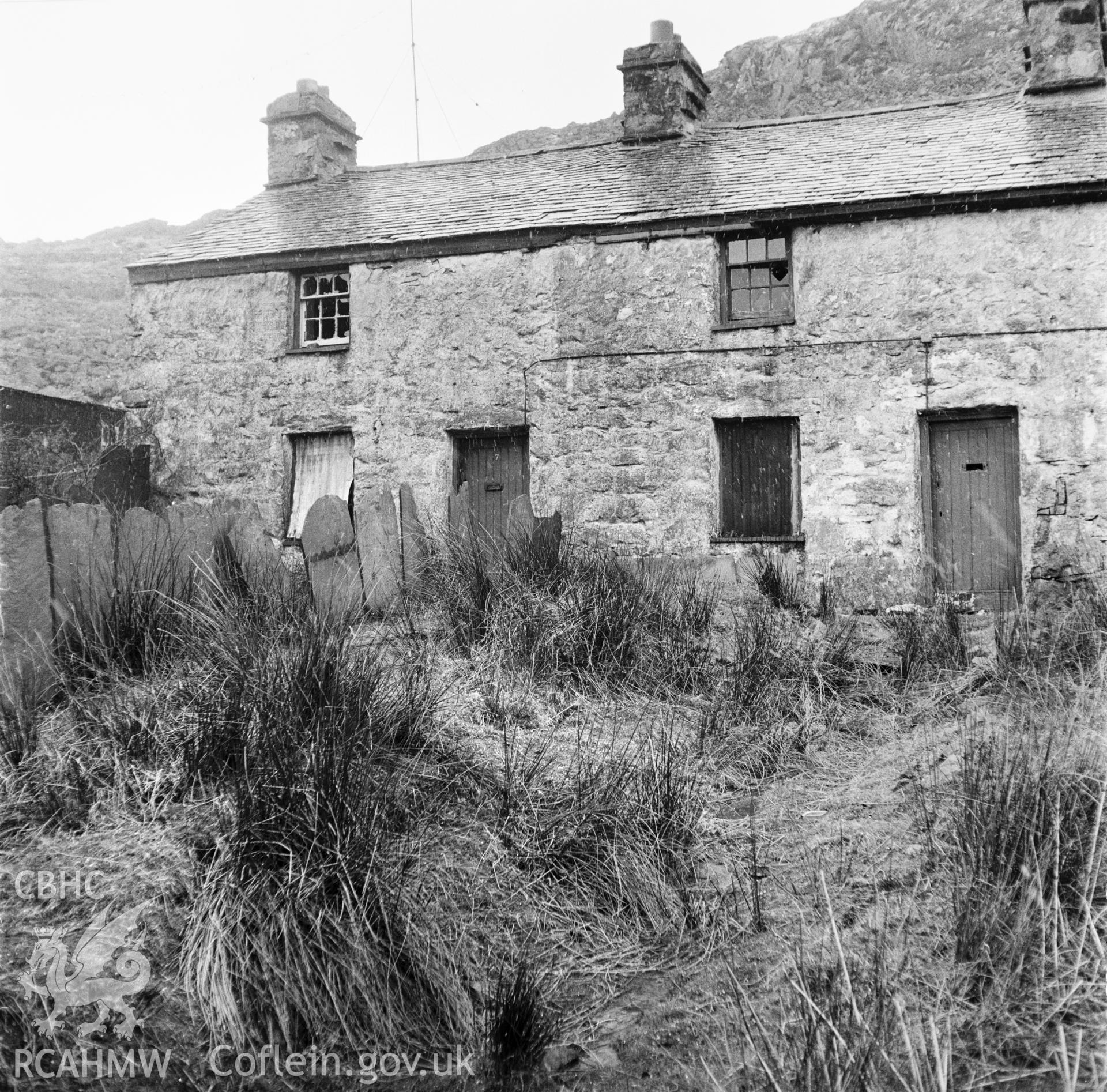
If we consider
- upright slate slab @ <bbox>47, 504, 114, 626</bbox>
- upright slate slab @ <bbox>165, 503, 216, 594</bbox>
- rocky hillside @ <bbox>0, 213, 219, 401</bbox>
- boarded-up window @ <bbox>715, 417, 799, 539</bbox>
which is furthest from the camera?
rocky hillside @ <bbox>0, 213, 219, 401</bbox>

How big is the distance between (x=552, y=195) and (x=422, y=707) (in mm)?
10250

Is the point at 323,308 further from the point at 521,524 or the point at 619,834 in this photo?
the point at 619,834

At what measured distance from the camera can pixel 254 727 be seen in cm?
398

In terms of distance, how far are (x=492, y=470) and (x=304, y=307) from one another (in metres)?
3.28

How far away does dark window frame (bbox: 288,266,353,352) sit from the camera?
1312cm

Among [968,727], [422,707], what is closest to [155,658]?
[422,707]

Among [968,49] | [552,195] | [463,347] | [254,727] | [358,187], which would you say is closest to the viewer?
[254,727]

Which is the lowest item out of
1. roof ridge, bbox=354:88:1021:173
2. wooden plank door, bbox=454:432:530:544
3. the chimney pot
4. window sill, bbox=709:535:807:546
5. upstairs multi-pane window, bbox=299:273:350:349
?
window sill, bbox=709:535:807:546

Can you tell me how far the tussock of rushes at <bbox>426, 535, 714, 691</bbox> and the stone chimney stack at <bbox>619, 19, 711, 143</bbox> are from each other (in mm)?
9232

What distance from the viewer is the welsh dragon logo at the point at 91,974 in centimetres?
301

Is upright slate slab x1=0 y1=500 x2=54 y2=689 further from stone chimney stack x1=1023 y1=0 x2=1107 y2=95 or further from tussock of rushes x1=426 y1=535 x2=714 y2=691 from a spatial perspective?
stone chimney stack x1=1023 y1=0 x2=1107 y2=95

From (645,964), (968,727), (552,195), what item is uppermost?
(552,195)

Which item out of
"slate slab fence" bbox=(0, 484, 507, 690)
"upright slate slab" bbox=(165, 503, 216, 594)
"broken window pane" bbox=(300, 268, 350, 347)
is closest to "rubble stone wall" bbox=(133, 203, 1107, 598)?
"broken window pane" bbox=(300, 268, 350, 347)

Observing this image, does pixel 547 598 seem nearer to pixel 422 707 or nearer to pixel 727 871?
pixel 422 707
